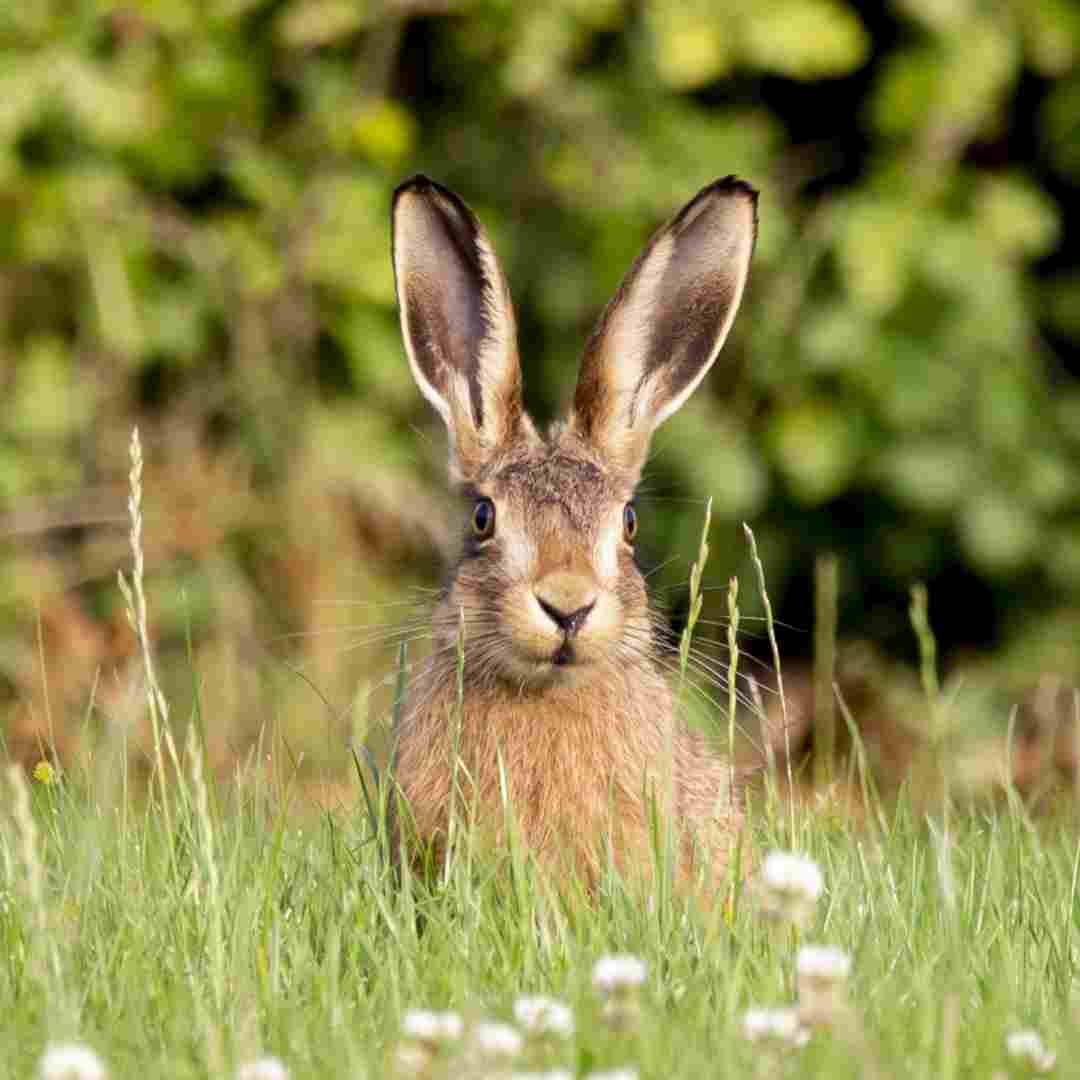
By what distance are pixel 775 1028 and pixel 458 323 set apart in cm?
277

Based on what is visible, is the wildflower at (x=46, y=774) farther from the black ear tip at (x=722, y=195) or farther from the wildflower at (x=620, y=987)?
the black ear tip at (x=722, y=195)

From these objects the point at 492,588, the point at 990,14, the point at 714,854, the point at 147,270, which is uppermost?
the point at 990,14

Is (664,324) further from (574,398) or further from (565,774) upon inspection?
(565,774)

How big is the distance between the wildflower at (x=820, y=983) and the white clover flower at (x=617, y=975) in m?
0.22

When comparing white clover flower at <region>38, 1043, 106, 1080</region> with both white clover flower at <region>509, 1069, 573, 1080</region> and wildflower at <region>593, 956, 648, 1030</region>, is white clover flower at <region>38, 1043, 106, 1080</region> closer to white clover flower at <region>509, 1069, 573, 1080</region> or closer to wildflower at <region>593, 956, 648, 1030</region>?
white clover flower at <region>509, 1069, 573, 1080</region>

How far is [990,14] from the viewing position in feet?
25.5

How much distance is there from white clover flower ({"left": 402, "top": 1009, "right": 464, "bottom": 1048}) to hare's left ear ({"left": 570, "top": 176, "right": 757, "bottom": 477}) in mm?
2493

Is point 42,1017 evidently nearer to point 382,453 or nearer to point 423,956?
point 423,956

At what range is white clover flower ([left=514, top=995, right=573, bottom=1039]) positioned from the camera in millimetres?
2861

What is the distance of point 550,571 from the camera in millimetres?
4508

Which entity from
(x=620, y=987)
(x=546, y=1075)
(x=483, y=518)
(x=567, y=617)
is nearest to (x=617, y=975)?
(x=620, y=987)

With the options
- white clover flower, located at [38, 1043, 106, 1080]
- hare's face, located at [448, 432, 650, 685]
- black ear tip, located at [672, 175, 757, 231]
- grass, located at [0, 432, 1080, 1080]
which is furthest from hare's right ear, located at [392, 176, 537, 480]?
white clover flower, located at [38, 1043, 106, 1080]

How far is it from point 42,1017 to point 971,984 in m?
1.38

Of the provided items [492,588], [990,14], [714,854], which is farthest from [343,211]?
[714,854]
